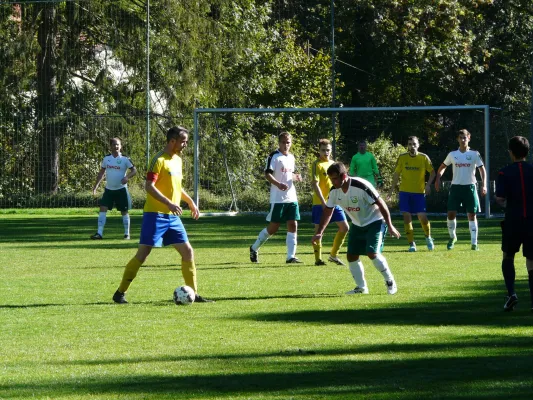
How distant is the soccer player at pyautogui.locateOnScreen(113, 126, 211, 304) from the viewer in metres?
11.8

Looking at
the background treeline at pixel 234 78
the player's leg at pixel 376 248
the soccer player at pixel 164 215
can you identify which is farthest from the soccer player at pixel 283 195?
the background treeline at pixel 234 78

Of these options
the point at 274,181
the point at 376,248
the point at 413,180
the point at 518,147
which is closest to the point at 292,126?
the point at 413,180

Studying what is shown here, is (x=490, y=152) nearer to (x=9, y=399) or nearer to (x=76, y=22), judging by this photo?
(x=76, y=22)

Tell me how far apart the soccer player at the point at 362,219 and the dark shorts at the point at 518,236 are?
67.9 inches

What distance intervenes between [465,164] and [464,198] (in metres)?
0.63

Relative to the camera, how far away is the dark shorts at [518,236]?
1052 centimetres

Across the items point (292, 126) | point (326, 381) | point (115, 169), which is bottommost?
point (326, 381)

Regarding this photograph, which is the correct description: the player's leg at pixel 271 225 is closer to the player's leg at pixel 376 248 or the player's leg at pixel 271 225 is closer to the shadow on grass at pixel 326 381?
the player's leg at pixel 376 248

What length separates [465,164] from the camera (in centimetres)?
1948

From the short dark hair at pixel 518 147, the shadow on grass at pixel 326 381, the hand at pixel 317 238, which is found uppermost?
the short dark hair at pixel 518 147

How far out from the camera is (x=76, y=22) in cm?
3853

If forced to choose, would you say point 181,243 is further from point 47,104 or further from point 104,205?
point 47,104

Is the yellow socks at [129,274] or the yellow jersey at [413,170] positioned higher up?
the yellow jersey at [413,170]

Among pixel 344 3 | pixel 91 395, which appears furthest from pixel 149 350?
pixel 344 3
